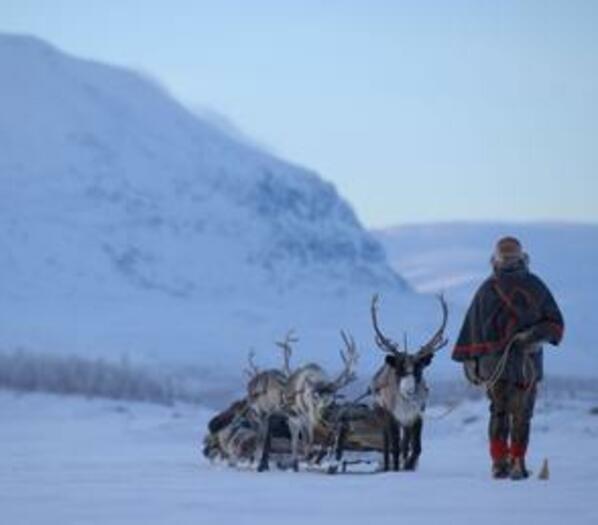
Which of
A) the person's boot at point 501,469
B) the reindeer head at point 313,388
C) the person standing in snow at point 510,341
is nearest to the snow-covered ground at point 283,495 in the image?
the person's boot at point 501,469

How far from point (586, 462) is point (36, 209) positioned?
153 meters

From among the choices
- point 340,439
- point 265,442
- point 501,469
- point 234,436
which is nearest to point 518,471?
point 501,469

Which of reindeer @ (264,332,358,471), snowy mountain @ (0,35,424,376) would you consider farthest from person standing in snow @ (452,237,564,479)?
snowy mountain @ (0,35,424,376)

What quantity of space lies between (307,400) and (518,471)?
3.11 metres

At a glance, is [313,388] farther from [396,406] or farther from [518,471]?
[518,471]

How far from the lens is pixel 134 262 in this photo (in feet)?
558

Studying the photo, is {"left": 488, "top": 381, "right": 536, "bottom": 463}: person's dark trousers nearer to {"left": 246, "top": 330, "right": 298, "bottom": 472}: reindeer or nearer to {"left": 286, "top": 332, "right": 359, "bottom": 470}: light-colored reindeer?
{"left": 286, "top": 332, "right": 359, "bottom": 470}: light-colored reindeer

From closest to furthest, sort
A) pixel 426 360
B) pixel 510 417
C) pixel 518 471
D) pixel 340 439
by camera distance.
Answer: pixel 518 471
pixel 510 417
pixel 426 360
pixel 340 439

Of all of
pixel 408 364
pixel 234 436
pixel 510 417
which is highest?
pixel 408 364

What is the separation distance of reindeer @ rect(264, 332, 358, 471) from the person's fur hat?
248 centimetres

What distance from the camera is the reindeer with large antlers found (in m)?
14.5

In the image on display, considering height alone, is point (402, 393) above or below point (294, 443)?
above

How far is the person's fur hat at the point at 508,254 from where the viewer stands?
523 inches

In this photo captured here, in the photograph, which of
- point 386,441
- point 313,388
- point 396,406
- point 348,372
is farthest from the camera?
point 348,372
